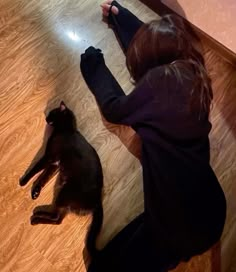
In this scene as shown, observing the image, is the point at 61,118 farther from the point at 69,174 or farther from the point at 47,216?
the point at 47,216

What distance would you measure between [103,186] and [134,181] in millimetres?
90

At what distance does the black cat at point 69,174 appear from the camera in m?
1.06

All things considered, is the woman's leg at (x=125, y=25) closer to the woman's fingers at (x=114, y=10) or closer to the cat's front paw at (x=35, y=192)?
Result: the woman's fingers at (x=114, y=10)

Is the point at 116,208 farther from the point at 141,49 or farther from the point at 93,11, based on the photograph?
the point at 93,11

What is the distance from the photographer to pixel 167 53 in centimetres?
107

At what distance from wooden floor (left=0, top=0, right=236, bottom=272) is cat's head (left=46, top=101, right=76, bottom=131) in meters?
0.07

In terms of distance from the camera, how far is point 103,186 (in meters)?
1.16

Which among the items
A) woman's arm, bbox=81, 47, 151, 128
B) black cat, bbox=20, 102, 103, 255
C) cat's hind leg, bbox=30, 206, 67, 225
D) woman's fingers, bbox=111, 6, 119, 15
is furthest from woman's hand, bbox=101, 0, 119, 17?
cat's hind leg, bbox=30, 206, 67, 225

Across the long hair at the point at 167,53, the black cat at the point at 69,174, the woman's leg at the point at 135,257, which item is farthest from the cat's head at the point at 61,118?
the woman's leg at the point at 135,257

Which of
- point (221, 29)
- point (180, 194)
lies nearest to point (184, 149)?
point (180, 194)

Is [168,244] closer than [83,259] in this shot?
Yes

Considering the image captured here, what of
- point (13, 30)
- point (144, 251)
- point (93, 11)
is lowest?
point (144, 251)

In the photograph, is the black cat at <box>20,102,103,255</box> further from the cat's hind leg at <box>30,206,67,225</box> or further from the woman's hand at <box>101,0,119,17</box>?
the woman's hand at <box>101,0,119,17</box>

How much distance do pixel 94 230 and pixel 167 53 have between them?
49 centimetres
